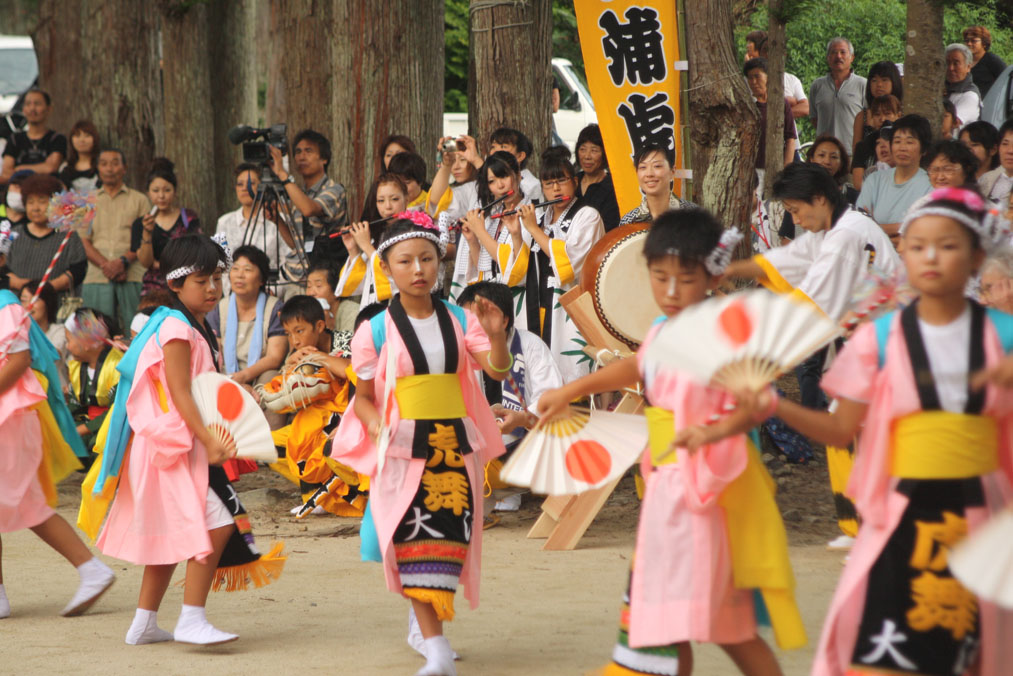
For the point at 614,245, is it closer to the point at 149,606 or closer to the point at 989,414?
the point at 149,606

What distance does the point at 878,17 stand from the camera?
14016mm

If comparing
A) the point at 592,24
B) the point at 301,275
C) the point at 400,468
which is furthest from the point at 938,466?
the point at 301,275

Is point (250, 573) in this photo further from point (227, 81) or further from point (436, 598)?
point (227, 81)

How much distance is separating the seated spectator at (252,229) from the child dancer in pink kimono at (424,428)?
4.19 meters

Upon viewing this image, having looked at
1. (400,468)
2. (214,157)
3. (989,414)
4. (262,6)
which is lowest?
(400,468)

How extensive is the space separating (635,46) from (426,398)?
3787 mm

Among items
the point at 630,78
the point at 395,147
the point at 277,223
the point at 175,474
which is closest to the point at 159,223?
the point at 277,223

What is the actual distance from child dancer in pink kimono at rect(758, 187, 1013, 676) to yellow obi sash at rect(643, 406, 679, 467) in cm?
42

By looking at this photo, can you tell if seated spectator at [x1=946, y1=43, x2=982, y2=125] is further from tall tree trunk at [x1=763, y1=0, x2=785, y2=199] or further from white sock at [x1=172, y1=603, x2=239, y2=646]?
white sock at [x1=172, y1=603, x2=239, y2=646]

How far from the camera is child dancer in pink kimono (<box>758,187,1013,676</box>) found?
9.49 feet

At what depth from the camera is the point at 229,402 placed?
464cm

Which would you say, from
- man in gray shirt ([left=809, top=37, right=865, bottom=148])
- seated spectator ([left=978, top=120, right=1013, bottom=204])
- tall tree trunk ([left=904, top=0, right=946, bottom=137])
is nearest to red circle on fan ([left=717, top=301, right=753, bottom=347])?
seated spectator ([left=978, top=120, right=1013, bottom=204])

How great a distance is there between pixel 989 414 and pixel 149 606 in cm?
327

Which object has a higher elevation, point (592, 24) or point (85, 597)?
point (592, 24)
